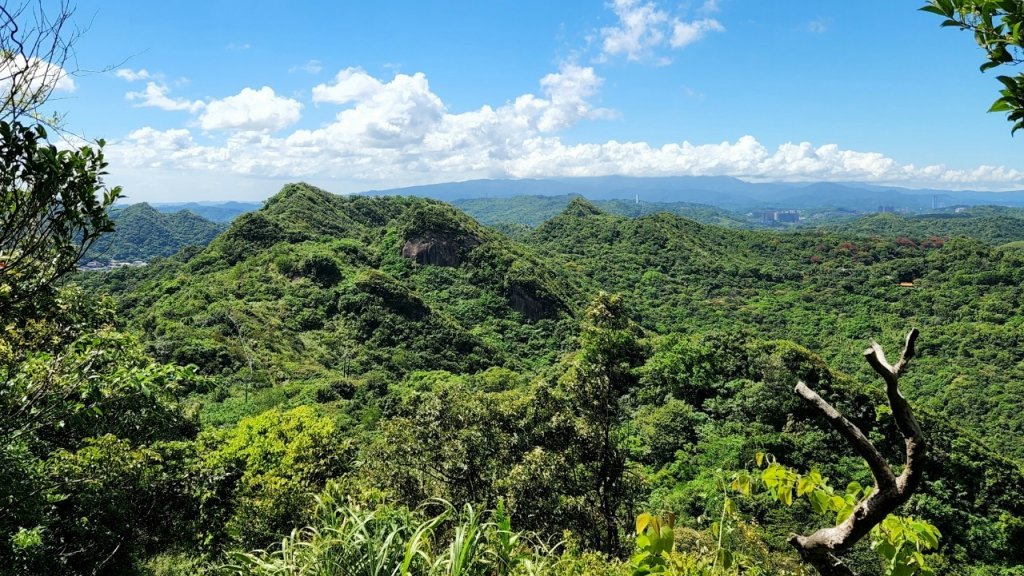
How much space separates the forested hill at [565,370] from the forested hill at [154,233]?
79782 mm

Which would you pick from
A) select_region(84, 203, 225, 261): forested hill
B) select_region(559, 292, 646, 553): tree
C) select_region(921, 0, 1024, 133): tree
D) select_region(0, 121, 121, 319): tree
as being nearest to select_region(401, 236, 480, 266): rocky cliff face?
select_region(559, 292, 646, 553): tree

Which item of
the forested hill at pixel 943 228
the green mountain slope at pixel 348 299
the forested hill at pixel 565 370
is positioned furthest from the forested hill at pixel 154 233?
the forested hill at pixel 943 228

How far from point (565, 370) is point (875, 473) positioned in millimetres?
28554

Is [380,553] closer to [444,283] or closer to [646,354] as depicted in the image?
[646,354]

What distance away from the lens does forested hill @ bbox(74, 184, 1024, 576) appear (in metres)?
11.3

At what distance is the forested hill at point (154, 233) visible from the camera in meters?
133

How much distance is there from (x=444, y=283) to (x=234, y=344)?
28.7 m

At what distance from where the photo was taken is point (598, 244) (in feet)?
318

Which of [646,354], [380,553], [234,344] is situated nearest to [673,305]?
[646,354]

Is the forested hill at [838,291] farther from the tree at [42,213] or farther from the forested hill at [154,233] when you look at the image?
the forested hill at [154,233]

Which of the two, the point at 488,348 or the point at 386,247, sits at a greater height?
the point at 386,247

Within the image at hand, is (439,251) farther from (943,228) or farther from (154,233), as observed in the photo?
(943,228)

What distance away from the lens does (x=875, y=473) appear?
1642 mm

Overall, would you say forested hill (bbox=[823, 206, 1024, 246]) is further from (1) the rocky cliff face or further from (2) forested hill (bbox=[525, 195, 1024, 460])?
(1) the rocky cliff face
